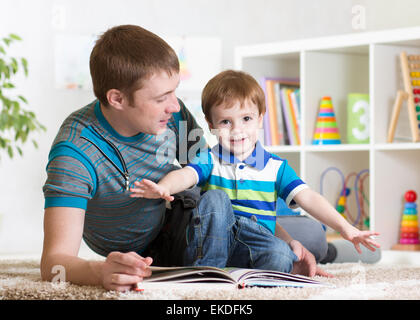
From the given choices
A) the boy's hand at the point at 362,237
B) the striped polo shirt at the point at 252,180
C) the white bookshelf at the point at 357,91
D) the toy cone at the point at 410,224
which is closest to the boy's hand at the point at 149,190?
the striped polo shirt at the point at 252,180

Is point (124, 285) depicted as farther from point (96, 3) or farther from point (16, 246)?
point (96, 3)

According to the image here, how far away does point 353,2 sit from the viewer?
2.74 m

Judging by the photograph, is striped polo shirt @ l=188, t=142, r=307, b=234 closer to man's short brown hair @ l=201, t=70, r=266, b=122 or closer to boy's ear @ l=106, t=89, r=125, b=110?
man's short brown hair @ l=201, t=70, r=266, b=122

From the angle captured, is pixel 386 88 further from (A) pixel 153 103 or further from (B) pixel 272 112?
(A) pixel 153 103

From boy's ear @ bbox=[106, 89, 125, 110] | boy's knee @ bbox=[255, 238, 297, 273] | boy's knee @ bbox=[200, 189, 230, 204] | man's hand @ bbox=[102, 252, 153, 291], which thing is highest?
boy's ear @ bbox=[106, 89, 125, 110]

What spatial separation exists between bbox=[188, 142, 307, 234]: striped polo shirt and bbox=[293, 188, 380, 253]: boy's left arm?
0.02 m

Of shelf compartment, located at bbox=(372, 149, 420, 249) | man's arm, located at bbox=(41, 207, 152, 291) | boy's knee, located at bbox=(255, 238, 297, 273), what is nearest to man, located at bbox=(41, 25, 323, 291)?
man's arm, located at bbox=(41, 207, 152, 291)

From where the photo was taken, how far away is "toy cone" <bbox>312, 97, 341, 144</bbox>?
7.85 ft

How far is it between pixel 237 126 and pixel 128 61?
28 cm

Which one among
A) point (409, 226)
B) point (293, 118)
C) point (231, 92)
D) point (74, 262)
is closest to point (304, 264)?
point (231, 92)

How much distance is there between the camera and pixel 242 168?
1248 millimetres

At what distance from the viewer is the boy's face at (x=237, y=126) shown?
125 centimetres

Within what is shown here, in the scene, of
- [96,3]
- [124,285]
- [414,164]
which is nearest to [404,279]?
[124,285]
